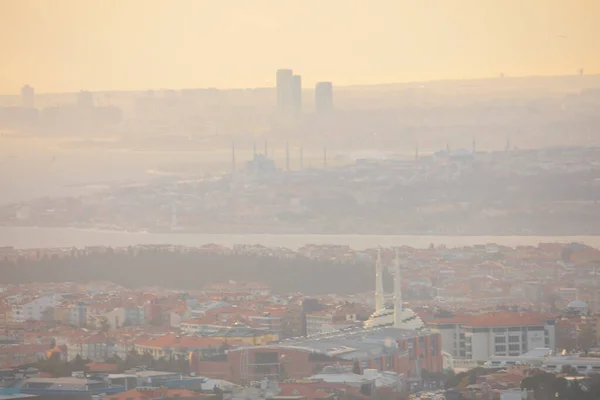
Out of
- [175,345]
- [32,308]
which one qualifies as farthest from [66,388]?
[32,308]

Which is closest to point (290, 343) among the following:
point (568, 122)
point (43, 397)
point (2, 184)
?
point (43, 397)

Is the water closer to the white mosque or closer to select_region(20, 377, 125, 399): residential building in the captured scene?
the white mosque

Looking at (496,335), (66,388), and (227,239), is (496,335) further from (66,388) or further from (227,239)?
(227,239)

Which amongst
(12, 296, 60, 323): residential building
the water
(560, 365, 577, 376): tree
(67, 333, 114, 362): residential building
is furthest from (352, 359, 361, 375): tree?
the water

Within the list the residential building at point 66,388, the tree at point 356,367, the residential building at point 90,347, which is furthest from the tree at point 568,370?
the residential building at point 90,347

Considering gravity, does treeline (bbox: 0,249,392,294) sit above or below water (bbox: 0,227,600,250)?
below
